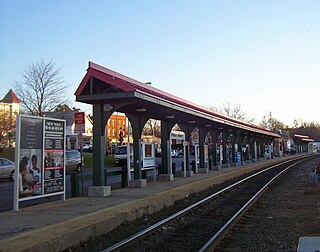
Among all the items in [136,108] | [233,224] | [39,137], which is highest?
[136,108]

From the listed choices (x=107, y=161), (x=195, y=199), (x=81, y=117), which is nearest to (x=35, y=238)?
(x=81, y=117)

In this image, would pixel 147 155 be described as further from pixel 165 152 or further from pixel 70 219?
pixel 70 219

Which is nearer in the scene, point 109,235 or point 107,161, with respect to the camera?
point 109,235

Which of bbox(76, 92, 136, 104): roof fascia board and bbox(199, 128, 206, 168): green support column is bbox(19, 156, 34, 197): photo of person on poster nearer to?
bbox(76, 92, 136, 104): roof fascia board

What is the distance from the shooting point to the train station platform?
7.32m

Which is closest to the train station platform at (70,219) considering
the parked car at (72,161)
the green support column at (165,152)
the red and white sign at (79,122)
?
the red and white sign at (79,122)

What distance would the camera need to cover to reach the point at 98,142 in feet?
47.7

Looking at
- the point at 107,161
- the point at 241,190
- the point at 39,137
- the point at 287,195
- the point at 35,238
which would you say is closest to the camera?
the point at 35,238

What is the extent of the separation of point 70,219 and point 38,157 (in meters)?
3.11

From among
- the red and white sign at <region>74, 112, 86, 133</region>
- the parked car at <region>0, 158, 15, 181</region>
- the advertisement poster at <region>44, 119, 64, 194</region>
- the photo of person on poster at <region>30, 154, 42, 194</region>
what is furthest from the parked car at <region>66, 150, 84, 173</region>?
the photo of person on poster at <region>30, 154, 42, 194</region>

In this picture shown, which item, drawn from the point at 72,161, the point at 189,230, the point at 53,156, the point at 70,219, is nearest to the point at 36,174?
the point at 53,156

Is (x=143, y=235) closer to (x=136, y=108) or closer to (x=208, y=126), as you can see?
(x=136, y=108)

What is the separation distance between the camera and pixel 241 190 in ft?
64.1

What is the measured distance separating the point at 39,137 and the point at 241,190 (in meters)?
10.9
